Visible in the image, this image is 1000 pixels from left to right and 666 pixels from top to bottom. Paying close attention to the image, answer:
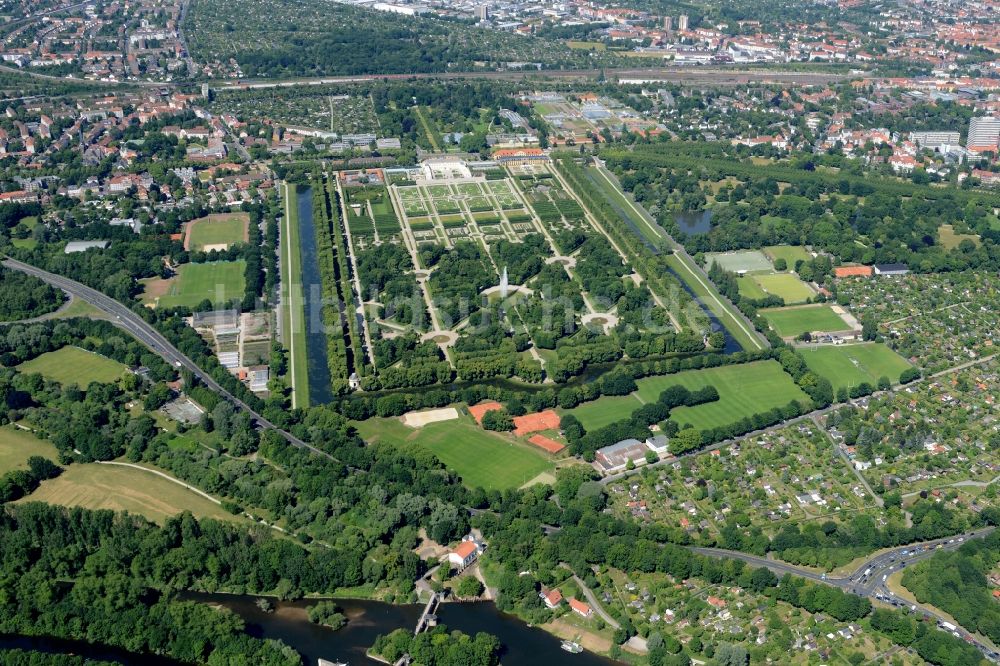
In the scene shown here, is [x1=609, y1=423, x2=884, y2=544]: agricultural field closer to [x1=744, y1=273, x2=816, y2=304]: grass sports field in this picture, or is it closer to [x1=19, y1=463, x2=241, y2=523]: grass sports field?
[x1=744, y1=273, x2=816, y2=304]: grass sports field

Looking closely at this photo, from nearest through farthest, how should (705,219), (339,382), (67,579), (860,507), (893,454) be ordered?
(67,579), (860,507), (893,454), (339,382), (705,219)

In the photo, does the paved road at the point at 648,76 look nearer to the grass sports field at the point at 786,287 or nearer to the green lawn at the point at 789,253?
the green lawn at the point at 789,253

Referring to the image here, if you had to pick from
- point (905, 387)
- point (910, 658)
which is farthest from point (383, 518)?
point (905, 387)

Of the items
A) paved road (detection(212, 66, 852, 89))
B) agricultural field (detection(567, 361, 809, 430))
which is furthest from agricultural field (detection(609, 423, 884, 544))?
paved road (detection(212, 66, 852, 89))

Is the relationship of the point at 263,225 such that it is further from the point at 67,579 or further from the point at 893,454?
the point at 893,454

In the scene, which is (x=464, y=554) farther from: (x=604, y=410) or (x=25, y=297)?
(x=25, y=297)

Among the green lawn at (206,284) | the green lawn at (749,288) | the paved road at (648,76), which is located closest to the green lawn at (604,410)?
the green lawn at (749,288)
